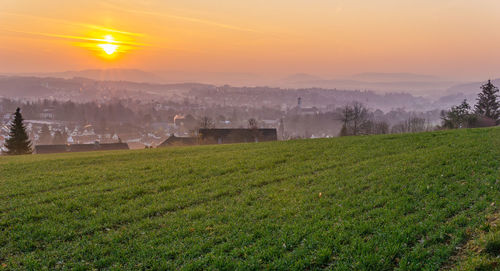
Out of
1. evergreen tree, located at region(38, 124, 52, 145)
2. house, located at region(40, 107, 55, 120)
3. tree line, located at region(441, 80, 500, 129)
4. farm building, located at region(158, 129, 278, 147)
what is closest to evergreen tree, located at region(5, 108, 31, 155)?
farm building, located at region(158, 129, 278, 147)

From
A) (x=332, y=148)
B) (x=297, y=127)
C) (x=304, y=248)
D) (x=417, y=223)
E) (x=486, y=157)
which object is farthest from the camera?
(x=297, y=127)

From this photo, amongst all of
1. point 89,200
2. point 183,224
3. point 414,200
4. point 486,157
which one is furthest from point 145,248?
point 486,157

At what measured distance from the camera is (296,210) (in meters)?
8.62

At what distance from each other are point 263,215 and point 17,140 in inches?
2366

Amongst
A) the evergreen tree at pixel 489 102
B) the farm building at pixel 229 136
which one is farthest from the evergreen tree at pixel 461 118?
the farm building at pixel 229 136

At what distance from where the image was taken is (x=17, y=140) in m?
51.8

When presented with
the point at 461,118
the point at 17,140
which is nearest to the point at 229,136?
the point at 17,140

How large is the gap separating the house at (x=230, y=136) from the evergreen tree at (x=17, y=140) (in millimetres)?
31037

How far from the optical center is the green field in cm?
622

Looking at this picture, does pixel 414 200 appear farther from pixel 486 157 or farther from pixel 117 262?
pixel 117 262

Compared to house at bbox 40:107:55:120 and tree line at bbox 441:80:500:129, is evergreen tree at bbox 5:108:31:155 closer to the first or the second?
tree line at bbox 441:80:500:129

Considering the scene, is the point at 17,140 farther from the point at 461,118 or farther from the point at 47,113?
the point at 47,113

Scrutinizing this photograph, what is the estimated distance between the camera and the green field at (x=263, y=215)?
6.22 meters

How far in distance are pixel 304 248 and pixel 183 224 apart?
Result: 360 cm
